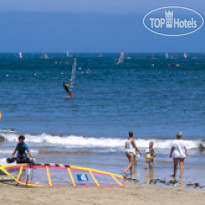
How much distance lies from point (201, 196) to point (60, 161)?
270 inches

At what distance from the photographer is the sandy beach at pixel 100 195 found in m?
11.4

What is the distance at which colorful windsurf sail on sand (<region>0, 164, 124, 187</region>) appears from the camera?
522 inches

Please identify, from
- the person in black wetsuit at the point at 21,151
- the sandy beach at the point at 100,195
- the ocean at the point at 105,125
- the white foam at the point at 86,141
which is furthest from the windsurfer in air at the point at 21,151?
the white foam at the point at 86,141

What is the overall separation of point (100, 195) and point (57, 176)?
7.14ft

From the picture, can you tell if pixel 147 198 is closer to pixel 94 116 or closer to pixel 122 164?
pixel 122 164

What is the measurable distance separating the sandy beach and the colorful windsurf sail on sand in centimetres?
36

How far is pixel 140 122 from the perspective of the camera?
30156 mm

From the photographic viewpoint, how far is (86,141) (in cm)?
2352

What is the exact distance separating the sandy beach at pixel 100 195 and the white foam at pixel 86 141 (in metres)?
8.96

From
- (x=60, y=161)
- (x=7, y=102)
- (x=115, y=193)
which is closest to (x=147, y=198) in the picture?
(x=115, y=193)

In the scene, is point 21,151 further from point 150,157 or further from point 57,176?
point 150,157

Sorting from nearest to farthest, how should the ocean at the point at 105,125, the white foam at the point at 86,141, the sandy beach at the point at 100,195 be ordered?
the sandy beach at the point at 100,195, the ocean at the point at 105,125, the white foam at the point at 86,141

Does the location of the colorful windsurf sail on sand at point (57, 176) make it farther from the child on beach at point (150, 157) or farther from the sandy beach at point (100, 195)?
the child on beach at point (150, 157)

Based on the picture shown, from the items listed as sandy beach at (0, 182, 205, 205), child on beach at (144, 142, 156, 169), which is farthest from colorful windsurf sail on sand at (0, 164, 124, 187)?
child on beach at (144, 142, 156, 169)
